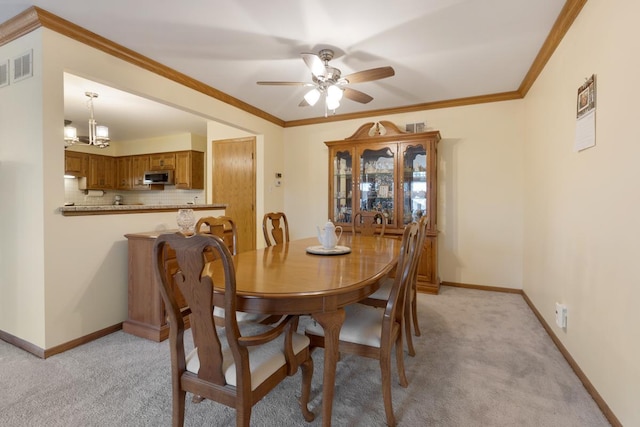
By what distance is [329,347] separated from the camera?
1361 millimetres

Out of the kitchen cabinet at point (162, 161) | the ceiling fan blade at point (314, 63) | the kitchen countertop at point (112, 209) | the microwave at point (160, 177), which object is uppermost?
the ceiling fan blade at point (314, 63)

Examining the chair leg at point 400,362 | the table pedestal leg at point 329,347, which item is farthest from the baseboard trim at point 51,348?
the chair leg at point 400,362

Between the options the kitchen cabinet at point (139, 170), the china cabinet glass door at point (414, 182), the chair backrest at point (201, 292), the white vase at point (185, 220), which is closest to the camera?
the chair backrest at point (201, 292)

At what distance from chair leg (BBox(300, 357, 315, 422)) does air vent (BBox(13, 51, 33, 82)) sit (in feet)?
8.79

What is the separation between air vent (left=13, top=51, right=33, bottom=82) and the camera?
220 centimetres

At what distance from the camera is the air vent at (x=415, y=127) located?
13.2 feet

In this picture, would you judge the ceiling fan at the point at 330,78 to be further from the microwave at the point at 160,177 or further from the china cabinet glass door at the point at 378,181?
the microwave at the point at 160,177

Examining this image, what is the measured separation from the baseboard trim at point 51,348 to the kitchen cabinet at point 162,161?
3970 millimetres

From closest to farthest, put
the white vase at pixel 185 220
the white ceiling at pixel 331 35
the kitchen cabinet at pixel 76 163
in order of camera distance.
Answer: the white ceiling at pixel 331 35
the white vase at pixel 185 220
the kitchen cabinet at pixel 76 163

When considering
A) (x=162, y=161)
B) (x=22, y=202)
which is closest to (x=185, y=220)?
(x=22, y=202)

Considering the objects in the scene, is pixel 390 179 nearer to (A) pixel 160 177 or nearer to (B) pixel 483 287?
(B) pixel 483 287

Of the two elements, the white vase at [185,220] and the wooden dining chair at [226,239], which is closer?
the wooden dining chair at [226,239]

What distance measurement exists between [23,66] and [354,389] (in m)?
3.14

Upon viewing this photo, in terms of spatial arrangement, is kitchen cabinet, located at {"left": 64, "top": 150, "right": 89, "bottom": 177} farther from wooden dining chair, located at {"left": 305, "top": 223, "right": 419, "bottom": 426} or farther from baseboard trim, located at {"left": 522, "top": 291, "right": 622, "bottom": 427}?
baseboard trim, located at {"left": 522, "top": 291, "right": 622, "bottom": 427}
